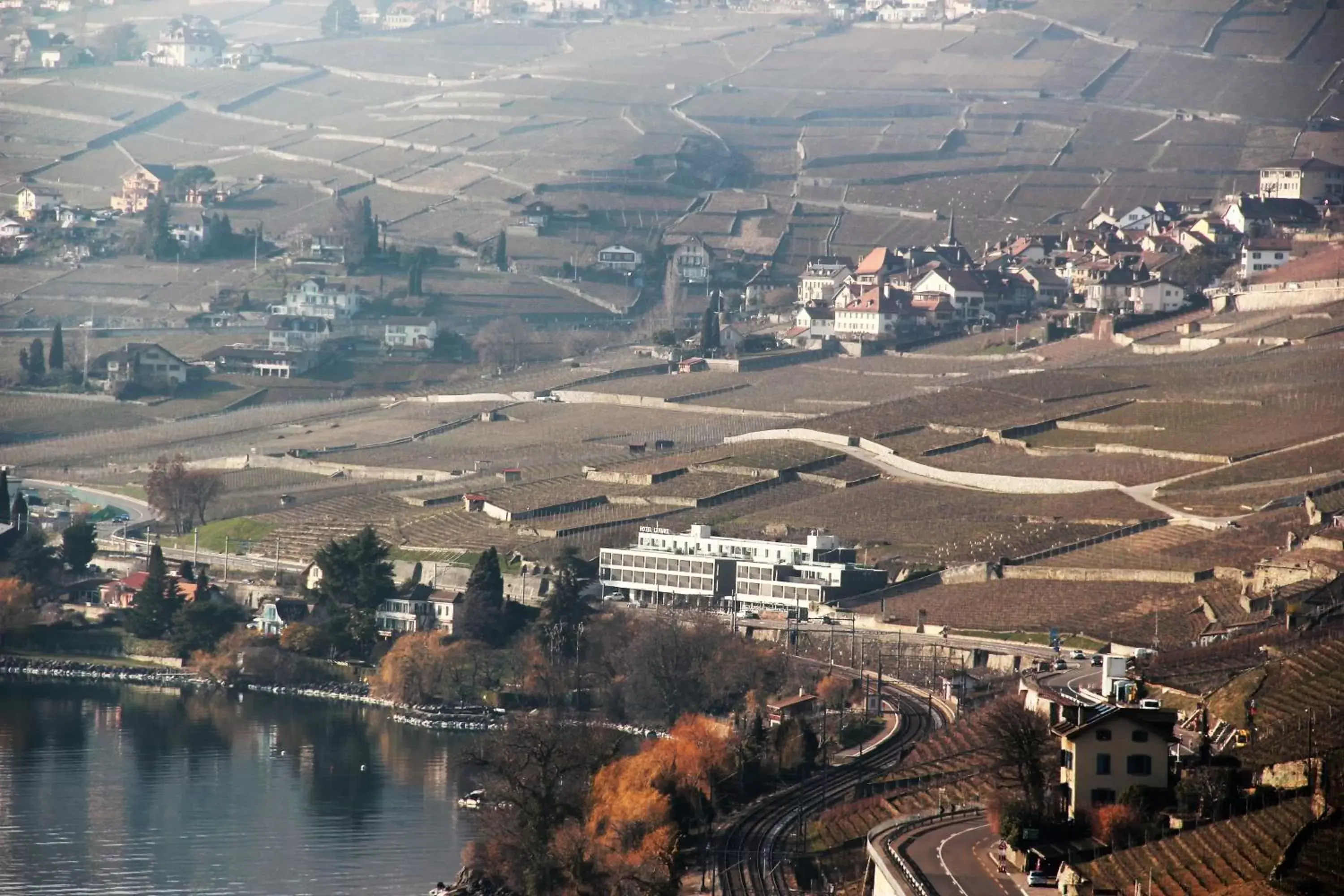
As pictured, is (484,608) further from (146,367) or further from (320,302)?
(320,302)

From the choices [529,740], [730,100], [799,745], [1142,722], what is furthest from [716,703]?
[730,100]

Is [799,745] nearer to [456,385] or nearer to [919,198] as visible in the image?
[456,385]

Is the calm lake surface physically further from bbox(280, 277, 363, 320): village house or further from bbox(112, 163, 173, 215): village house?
bbox(112, 163, 173, 215): village house

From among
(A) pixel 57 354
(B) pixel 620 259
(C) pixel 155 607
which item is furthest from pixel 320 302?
(C) pixel 155 607

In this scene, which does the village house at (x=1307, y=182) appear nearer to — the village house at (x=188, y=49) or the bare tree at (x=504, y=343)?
the bare tree at (x=504, y=343)

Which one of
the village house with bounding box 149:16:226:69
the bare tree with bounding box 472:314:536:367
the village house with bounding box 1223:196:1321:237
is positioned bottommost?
the bare tree with bounding box 472:314:536:367

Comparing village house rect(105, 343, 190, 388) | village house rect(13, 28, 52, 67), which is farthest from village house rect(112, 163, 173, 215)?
village house rect(13, 28, 52, 67)
